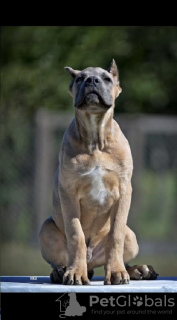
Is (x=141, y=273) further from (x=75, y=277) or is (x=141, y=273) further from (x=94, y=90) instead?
(x=94, y=90)

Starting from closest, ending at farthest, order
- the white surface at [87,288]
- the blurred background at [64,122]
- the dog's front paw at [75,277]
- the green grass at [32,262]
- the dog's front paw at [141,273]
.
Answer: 1. the white surface at [87,288]
2. the dog's front paw at [75,277]
3. the dog's front paw at [141,273]
4. the green grass at [32,262]
5. the blurred background at [64,122]

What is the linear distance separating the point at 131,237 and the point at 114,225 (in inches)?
13.5

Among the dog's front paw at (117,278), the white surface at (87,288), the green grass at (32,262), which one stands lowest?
the white surface at (87,288)

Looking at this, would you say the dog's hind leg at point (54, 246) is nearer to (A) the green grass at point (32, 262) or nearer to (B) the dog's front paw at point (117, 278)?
(B) the dog's front paw at point (117, 278)

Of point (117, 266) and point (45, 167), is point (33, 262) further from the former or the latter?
point (117, 266)

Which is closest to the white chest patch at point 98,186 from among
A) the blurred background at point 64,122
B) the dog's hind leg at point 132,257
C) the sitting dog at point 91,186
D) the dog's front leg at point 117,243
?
the sitting dog at point 91,186

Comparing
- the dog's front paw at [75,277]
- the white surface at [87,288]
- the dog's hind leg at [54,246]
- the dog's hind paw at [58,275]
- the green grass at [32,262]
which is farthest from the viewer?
the green grass at [32,262]

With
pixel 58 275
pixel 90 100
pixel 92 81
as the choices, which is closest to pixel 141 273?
pixel 58 275

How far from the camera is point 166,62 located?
15.3 m

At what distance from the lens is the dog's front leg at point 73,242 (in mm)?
5445

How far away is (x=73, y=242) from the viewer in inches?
220
